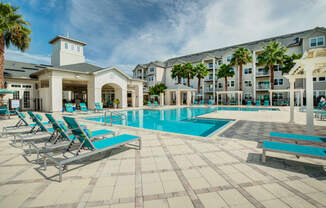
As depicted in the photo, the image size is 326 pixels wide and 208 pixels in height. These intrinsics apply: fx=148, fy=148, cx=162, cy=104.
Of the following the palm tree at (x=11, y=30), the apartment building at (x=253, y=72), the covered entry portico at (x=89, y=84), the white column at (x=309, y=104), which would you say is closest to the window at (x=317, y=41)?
the apartment building at (x=253, y=72)

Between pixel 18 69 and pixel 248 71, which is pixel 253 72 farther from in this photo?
pixel 18 69

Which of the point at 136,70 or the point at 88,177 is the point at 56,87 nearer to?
the point at 88,177

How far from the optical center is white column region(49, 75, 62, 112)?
1628 centimetres

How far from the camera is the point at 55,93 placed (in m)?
16.6

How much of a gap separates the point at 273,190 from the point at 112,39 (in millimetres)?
24635

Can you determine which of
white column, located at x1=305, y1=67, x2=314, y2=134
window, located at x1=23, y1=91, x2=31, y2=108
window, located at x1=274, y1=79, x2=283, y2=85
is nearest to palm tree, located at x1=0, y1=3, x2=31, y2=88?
window, located at x1=23, y1=91, x2=31, y2=108

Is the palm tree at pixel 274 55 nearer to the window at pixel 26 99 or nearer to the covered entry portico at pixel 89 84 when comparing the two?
the covered entry portico at pixel 89 84

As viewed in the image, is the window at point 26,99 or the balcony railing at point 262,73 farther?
the balcony railing at point 262,73

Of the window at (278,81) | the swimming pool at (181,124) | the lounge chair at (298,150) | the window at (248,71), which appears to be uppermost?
the window at (248,71)

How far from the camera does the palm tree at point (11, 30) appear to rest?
12703 mm

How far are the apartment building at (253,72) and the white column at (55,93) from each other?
26.9m

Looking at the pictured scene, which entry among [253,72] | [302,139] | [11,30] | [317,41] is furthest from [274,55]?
[11,30]

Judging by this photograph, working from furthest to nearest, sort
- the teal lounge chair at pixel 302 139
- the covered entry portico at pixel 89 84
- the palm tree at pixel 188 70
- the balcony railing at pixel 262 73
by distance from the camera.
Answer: the palm tree at pixel 188 70 < the balcony railing at pixel 262 73 < the covered entry portico at pixel 89 84 < the teal lounge chair at pixel 302 139

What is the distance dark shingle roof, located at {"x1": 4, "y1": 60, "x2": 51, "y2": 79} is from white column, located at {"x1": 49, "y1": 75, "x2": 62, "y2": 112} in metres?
5.41
